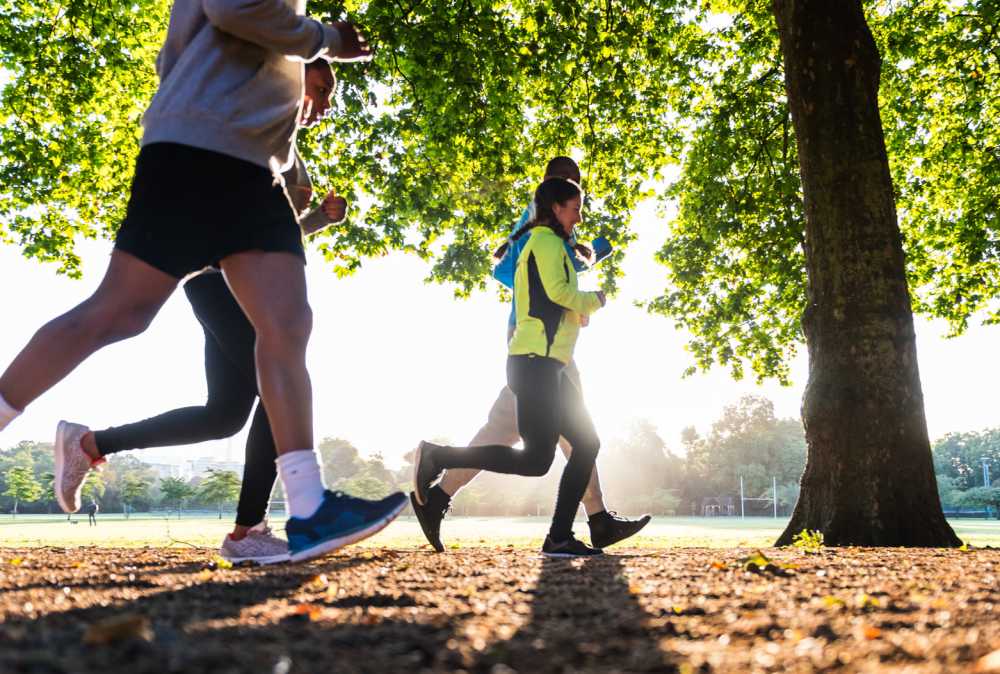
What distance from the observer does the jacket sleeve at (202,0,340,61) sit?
9.49 ft

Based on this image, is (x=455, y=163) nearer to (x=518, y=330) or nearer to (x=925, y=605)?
(x=518, y=330)

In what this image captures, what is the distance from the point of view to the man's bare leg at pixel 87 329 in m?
2.76

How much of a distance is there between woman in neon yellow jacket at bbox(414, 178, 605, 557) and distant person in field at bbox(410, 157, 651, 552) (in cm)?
21

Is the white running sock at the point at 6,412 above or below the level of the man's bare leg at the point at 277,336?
below

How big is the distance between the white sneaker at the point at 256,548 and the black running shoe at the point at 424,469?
1.18 meters

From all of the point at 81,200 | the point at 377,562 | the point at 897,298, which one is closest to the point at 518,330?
the point at 377,562

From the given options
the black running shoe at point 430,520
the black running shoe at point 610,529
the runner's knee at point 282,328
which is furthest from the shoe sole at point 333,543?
the black running shoe at point 610,529

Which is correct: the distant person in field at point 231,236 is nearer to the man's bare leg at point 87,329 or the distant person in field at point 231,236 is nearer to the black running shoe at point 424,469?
the man's bare leg at point 87,329

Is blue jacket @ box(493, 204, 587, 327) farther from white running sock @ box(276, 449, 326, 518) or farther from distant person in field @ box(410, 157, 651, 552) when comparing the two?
white running sock @ box(276, 449, 326, 518)

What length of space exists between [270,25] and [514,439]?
10.6 feet

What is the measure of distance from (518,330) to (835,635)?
2836 mm

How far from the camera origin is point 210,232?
2.88m

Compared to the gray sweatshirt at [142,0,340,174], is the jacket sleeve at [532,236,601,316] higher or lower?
lower

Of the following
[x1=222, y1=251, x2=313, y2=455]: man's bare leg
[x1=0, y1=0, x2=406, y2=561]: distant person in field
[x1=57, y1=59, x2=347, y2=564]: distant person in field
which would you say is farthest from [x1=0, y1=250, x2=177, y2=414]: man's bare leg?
[x1=57, y1=59, x2=347, y2=564]: distant person in field
